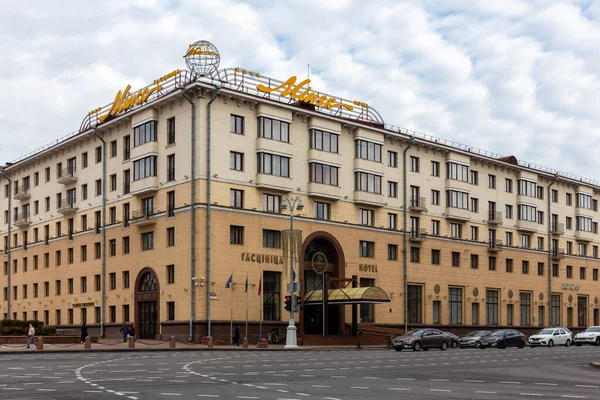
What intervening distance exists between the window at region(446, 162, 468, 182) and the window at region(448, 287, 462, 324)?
33.8ft

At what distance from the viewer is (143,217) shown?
63562mm

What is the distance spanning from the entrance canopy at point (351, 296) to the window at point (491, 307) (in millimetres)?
20494

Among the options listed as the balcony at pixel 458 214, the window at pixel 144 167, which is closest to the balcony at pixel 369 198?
the balcony at pixel 458 214

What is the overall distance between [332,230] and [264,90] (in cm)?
1244

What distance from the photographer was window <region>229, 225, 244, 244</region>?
60000 mm

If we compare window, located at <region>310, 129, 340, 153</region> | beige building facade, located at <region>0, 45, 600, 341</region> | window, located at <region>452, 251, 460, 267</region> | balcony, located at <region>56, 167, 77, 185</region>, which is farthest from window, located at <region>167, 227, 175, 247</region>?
window, located at <region>452, 251, 460, 267</region>

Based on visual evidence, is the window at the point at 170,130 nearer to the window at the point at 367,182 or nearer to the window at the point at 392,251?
the window at the point at 367,182

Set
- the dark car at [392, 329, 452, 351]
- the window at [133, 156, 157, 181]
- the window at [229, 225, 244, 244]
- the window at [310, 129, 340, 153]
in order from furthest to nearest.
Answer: the window at [310, 129, 340, 153] → the window at [133, 156, 157, 181] → the window at [229, 225, 244, 244] → the dark car at [392, 329, 452, 351]

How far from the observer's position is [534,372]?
30125 millimetres

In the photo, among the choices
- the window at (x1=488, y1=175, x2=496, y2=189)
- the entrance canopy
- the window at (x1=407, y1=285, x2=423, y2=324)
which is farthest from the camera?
the window at (x1=488, y1=175, x2=496, y2=189)

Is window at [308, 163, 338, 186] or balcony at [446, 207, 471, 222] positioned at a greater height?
window at [308, 163, 338, 186]

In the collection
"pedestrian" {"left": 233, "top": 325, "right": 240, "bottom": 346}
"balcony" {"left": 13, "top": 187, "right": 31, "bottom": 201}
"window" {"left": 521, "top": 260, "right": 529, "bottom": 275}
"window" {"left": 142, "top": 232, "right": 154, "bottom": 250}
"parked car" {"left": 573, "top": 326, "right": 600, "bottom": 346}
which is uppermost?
"balcony" {"left": 13, "top": 187, "right": 31, "bottom": 201}

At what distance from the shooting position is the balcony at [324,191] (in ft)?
213

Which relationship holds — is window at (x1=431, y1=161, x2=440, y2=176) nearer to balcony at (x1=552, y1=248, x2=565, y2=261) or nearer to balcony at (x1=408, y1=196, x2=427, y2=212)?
balcony at (x1=408, y1=196, x2=427, y2=212)
